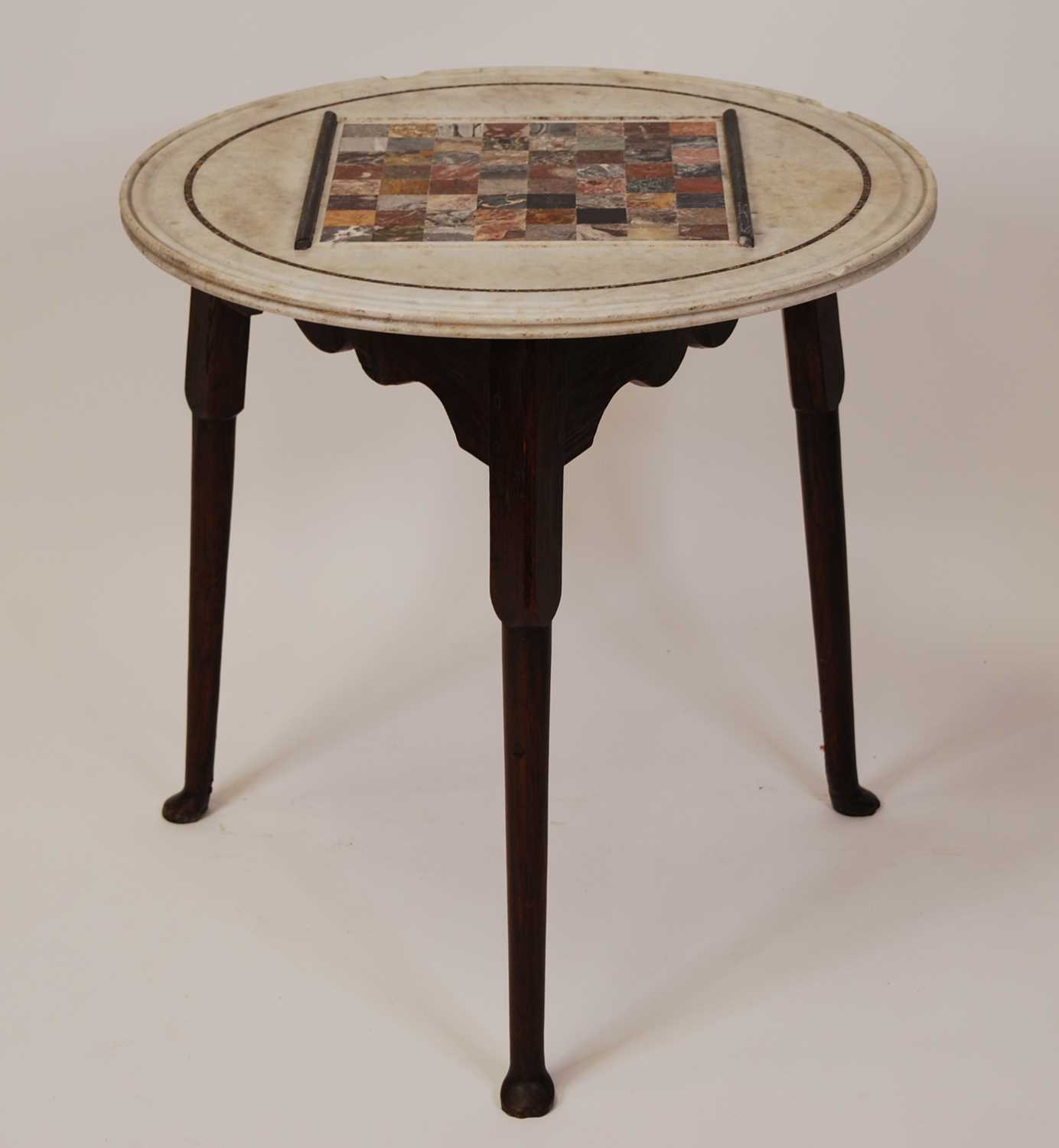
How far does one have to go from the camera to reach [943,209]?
264 cm

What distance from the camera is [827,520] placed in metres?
2.14

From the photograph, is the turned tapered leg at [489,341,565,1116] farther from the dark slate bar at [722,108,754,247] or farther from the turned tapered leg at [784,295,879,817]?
the turned tapered leg at [784,295,879,817]

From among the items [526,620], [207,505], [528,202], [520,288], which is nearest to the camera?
[520,288]

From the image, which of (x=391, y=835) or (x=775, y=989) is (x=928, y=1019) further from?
(x=391, y=835)

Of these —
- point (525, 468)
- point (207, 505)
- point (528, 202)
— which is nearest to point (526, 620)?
point (525, 468)

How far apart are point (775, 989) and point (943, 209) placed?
1127 millimetres

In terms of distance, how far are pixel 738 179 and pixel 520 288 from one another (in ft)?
Answer: 1.10

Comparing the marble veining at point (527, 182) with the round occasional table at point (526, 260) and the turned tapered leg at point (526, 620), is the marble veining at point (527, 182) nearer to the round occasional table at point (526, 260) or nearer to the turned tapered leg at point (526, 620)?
the round occasional table at point (526, 260)

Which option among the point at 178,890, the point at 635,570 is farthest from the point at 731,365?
the point at 178,890

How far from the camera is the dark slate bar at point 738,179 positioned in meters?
1.72

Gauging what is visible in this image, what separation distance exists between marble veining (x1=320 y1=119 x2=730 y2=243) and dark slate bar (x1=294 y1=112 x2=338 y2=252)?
1 cm

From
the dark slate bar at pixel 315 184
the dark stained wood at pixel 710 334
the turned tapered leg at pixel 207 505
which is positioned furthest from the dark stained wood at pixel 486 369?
the turned tapered leg at pixel 207 505

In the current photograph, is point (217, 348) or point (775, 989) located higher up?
point (217, 348)

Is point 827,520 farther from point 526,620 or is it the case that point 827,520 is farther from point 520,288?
point 520,288
